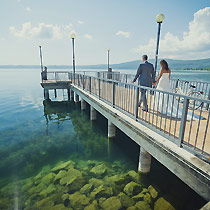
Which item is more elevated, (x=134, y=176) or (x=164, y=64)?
(x=164, y=64)

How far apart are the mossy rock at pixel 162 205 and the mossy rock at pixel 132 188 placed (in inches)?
26.4

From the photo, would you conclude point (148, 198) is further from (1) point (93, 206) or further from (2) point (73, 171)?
(2) point (73, 171)

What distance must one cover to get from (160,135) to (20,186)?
5089 millimetres

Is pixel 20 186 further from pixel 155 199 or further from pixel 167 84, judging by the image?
pixel 167 84

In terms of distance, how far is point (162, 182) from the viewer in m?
5.23

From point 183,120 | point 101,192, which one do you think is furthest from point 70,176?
point 183,120

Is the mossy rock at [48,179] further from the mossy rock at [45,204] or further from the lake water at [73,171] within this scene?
the mossy rock at [45,204]

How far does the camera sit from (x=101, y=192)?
489cm

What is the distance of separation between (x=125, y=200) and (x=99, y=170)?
172cm

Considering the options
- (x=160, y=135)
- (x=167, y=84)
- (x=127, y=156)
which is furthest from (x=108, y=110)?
(x=160, y=135)

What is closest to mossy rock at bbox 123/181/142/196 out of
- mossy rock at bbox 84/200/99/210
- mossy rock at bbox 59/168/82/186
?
mossy rock at bbox 84/200/99/210

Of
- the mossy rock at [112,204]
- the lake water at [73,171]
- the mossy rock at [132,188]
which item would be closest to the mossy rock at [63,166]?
the lake water at [73,171]

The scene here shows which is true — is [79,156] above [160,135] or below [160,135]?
below

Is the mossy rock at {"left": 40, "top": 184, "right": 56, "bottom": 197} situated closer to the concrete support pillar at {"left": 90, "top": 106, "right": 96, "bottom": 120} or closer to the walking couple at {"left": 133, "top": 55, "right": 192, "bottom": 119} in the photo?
the walking couple at {"left": 133, "top": 55, "right": 192, "bottom": 119}
